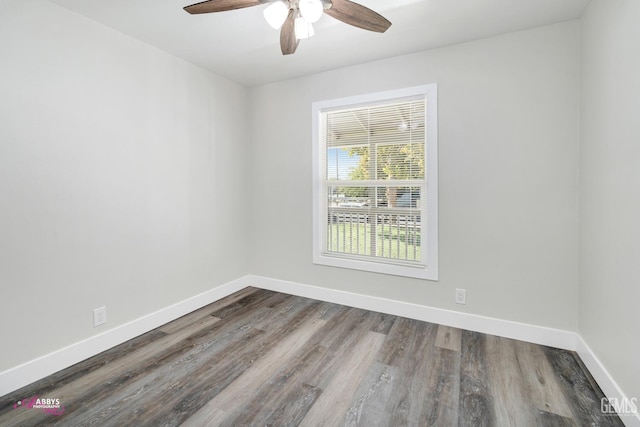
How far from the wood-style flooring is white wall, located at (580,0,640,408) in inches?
15.1

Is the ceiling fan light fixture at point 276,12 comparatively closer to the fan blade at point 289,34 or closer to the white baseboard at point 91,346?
the fan blade at point 289,34

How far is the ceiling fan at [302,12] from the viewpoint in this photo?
158cm

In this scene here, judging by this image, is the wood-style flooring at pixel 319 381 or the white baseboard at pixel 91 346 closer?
the wood-style flooring at pixel 319 381

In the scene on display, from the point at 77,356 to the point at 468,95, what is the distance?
3717 millimetres

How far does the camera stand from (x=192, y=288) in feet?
10.2

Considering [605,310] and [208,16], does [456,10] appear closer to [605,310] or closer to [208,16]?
[208,16]

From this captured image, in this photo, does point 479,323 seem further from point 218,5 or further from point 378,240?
point 218,5

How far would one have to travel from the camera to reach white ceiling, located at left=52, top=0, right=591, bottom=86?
6.85 ft

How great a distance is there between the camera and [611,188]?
5.80 feet

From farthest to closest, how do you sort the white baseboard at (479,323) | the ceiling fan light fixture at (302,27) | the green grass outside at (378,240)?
the green grass outside at (378,240) < the white baseboard at (479,323) < the ceiling fan light fixture at (302,27)
